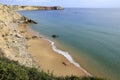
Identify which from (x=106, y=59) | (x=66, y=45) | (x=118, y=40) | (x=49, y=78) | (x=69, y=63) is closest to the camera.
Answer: (x=49, y=78)

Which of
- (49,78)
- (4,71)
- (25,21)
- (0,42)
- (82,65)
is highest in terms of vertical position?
(4,71)

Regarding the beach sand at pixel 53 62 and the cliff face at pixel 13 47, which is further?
the cliff face at pixel 13 47

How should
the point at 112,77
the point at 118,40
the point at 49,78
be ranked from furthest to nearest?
the point at 118,40
the point at 112,77
the point at 49,78

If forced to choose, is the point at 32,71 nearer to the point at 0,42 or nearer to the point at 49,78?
the point at 49,78

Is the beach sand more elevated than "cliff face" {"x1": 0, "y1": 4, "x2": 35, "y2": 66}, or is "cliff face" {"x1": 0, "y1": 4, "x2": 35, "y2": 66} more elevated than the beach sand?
"cliff face" {"x1": 0, "y1": 4, "x2": 35, "y2": 66}

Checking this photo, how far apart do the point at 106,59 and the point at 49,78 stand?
67.2 ft

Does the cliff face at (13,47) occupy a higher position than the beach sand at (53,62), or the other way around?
the cliff face at (13,47)

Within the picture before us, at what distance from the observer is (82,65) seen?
27531mm

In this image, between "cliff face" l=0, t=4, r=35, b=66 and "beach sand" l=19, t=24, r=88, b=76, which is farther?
"cliff face" l=0, t=4, r=35, b=66

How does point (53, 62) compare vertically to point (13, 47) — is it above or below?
below

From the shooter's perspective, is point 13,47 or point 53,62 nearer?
point 53,62

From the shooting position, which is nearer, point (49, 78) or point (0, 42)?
point (49, 78)

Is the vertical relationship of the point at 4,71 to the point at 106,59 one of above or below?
above

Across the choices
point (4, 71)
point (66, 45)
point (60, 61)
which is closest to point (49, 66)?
point (60, 61)
